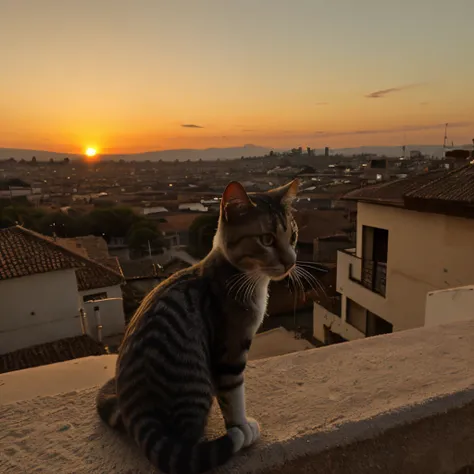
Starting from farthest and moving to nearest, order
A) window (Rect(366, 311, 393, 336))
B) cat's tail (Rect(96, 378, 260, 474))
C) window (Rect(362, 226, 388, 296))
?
window (Rect(366, 311, 393, 336)) → window (Rect(362, 226, 388, 296)) → cat's tail (Rect(96, 378, 260, 474))

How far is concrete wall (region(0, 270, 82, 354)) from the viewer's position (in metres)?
7.90

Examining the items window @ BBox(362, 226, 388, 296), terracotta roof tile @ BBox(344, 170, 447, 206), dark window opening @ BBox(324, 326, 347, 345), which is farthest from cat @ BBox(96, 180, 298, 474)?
dark window opening @ BBox(324, 326, 347, 345)

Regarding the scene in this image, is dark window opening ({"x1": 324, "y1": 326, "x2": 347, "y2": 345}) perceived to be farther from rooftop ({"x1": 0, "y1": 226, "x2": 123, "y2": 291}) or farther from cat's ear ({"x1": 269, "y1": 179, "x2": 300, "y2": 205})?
cat's ear ({"x1": 269, "y1": 179, "x2": 300, "y2": 205})

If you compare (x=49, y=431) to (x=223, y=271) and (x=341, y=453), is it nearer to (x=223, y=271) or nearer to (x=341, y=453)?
(x=223, y=271)

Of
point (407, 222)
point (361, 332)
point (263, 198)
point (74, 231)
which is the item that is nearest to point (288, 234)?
point (263, 198)

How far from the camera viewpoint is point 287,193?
144cm

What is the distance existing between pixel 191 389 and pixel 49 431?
51 centimetres

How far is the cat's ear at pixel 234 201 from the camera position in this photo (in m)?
1.23

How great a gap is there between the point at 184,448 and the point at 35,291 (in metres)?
8.19

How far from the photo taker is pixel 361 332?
8.58 m

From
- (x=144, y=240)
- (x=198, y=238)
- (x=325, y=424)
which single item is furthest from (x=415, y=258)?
Answer: (x=144, y=240)

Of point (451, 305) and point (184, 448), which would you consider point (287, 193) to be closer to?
point (184, 448)

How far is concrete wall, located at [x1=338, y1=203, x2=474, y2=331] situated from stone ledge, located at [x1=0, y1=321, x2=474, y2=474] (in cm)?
478

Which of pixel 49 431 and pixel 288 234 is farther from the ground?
pixel 288 234
